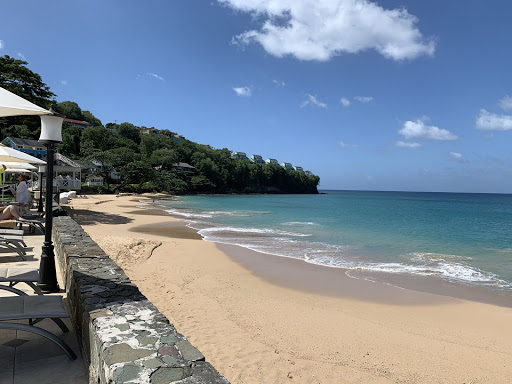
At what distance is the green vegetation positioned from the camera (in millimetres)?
23000

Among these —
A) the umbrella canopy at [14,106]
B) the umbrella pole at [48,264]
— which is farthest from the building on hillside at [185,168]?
the umbrella canopy at [14,106]

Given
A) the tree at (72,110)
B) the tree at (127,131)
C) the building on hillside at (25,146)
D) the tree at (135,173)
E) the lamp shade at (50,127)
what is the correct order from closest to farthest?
the lamp shade at (50,127) < the building on hillside at (25,146) < the tree at (135,173) < the tree at (72,110) < the tree at (127,131)

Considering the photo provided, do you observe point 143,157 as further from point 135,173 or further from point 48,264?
point 48,264

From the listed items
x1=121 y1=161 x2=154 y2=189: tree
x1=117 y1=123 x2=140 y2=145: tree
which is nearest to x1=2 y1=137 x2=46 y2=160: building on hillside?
x1=121 y1=161 x2=154 y2=189: tree

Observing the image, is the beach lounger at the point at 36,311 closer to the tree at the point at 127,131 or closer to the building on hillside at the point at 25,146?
the building on hillside at the point at 25,146

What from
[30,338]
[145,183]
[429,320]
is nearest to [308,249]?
[429,320]

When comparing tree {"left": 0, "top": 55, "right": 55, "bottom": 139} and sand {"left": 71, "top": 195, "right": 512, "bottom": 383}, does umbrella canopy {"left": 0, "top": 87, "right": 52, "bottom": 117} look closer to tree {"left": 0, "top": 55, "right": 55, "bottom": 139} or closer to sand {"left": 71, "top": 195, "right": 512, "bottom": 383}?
sand {"left": 71, "top": 195, "right": 512, "bottom": 383}

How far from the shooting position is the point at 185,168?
8725 cm

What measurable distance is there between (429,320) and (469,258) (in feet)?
30.3

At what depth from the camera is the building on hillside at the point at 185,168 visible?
274 feet

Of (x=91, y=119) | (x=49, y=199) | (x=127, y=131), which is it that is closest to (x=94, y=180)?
(x=127, y=131)

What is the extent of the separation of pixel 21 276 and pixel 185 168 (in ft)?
278

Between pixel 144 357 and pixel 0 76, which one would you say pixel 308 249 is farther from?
pixel 0 76

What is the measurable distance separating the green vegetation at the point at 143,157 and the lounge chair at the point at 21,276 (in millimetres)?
21351
